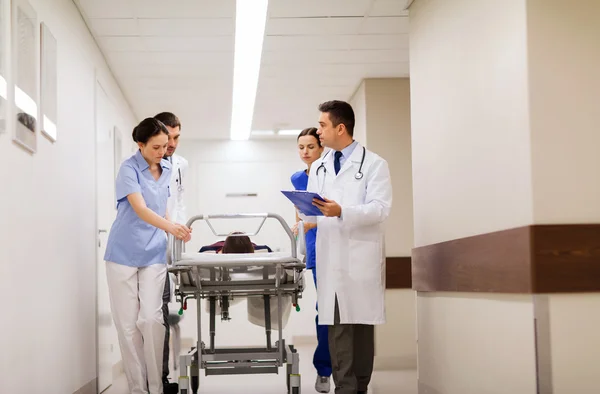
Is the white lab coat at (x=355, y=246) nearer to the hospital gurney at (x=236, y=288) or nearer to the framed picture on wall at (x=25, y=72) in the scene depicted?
the hospital gurney at (x=236, y=288)

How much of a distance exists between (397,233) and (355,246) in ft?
10.9

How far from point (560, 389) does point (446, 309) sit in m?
1.47

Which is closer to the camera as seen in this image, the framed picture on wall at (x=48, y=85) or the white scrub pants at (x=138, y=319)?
the framed picture on wall at (x=48, y=85)

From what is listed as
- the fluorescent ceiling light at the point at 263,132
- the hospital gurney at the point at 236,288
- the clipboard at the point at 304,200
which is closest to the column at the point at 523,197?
the clipboard at the point at 304,200

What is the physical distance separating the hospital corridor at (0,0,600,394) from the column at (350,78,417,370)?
2 cm

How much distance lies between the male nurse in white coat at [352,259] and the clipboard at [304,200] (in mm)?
54

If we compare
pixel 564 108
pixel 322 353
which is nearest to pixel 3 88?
pixel 564 108

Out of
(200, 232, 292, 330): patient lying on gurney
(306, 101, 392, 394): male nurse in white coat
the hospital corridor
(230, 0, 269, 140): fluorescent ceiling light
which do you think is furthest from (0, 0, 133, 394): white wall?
(306, 101, 392, 394): male nurse in white coat

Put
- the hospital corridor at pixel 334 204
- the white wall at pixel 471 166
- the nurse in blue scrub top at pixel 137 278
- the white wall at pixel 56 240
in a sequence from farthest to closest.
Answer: the nurse in blue scrub top at pixel 137 278 → the white wall at pixel 56 240 → the white wall at pixel 471 166 → the hospital corridor at pixel 334 204

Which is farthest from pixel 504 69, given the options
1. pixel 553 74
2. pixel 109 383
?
pixel 109 383

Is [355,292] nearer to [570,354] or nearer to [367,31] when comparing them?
[570,354]

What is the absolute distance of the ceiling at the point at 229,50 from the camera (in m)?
5.84

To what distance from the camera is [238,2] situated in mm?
5621

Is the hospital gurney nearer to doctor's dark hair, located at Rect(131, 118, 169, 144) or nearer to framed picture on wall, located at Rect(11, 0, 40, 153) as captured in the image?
doctor's dark hair, located at Rect(131, 118, 169, 144)
